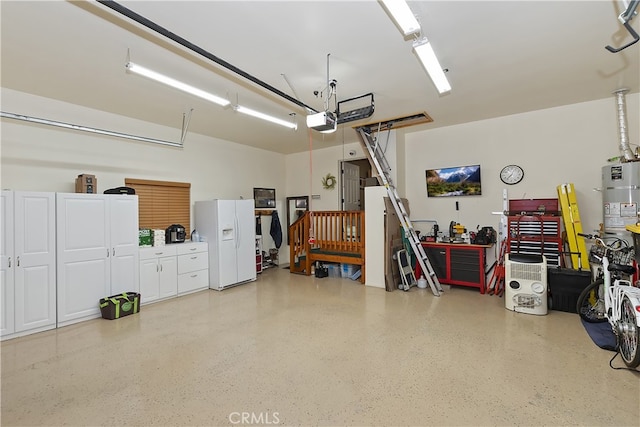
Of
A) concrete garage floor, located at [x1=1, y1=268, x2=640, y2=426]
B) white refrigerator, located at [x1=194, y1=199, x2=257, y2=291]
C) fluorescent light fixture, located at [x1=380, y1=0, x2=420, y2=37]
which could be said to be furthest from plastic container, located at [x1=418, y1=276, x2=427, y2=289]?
fluorescent light fixture, located at [x1=380, y1=0, x2=420, y2=37]

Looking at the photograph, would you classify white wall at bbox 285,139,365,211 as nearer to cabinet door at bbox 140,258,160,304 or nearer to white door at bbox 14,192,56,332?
cabinet door at bbox 140,258,160,304

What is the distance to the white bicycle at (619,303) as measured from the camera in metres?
2.71

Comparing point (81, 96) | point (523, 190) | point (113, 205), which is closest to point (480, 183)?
point (523, 190)

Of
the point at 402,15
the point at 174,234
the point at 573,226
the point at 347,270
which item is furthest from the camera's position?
the point at 347,270

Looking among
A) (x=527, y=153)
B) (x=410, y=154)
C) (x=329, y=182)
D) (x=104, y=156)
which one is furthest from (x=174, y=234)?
(x=527, y=153)

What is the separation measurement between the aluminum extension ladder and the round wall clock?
1.94m

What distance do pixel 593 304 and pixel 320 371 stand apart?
13.9 feet

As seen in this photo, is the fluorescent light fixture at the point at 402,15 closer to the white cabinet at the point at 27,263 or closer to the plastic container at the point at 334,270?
the white cabinet at the point at 27,263

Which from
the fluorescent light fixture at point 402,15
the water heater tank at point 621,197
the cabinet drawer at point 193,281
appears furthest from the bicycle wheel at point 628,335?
the cabinet drawer at point 193,281

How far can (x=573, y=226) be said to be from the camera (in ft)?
15.2

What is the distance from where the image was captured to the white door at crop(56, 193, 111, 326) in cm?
408

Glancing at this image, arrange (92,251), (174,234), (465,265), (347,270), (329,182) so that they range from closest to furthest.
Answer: (92,251) → (465,265) → (174,234) → (347,270) → (329,182)

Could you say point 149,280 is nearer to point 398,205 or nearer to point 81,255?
point 81,255

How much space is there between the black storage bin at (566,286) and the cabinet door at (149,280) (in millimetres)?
6324
